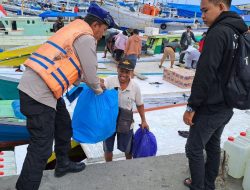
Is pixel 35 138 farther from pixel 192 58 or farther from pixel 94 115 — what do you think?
pixel 192 58

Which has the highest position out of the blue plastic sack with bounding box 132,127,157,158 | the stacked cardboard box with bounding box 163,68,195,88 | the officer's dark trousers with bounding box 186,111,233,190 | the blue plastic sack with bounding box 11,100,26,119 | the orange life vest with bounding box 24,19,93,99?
the orange life vest with bounding box 24,19,93,99

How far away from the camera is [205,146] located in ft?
9.40

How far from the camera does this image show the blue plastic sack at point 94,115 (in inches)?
122

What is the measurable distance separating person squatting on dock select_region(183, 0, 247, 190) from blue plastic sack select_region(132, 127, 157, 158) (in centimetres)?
109

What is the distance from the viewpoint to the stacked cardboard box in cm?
851

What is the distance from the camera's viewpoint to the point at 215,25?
238 centimetres

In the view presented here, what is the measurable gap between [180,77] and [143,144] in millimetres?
5052

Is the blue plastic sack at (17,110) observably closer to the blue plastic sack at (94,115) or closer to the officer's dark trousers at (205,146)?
the blue plastic sack at (94,115)

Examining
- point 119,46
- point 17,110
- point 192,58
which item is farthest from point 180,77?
point 119,46

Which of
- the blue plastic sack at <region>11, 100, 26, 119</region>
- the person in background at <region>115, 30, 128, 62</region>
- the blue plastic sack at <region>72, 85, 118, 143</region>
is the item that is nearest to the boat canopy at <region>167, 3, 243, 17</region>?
the person in background at <region>115, 30, 128, 62</region>

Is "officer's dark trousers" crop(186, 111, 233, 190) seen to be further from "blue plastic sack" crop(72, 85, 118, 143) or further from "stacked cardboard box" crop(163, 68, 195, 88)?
"stacked cardboard box" crop(163, 68, 195, 88)

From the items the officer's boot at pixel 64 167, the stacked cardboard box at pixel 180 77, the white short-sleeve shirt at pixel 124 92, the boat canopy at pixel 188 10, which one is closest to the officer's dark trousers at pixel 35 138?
the officer's boot at pixel 64 167

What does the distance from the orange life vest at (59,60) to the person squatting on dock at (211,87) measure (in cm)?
95

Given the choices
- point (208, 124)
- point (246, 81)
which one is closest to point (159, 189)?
point (208, 124)
